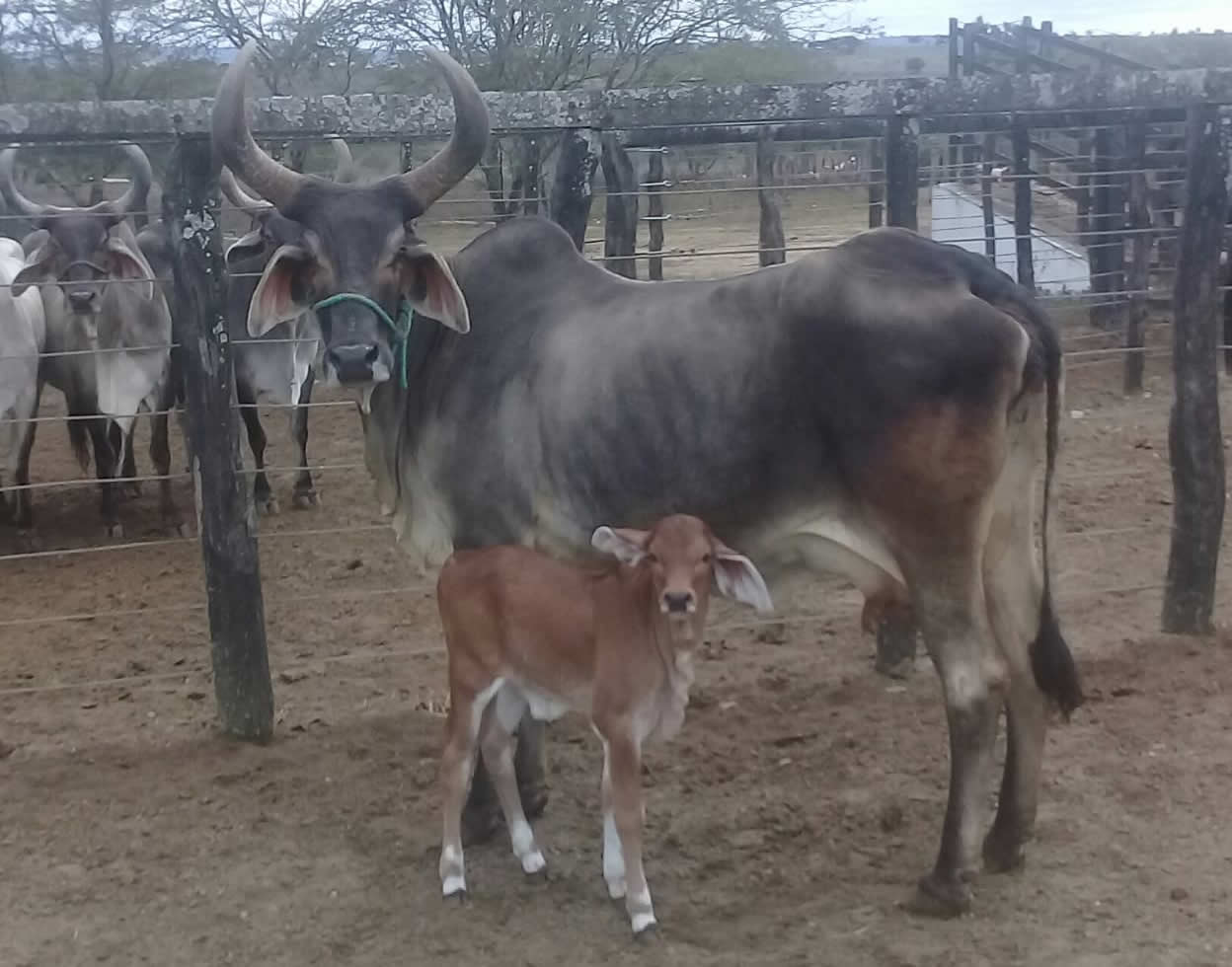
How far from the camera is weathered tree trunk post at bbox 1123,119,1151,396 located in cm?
1055

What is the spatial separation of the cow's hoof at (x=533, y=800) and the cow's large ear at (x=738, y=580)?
Answer: 1.30m

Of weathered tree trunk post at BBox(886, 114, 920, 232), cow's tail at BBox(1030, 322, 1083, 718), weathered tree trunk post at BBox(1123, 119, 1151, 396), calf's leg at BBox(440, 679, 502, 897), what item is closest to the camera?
calf's leg at BBox(440, 679, 502, 897)

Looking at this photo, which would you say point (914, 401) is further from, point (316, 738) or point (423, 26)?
point (423, 26)

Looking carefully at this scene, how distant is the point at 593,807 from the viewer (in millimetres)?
4992

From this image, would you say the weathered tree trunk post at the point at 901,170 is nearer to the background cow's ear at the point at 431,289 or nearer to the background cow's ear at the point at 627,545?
the background cow's ear at the point at 431,289

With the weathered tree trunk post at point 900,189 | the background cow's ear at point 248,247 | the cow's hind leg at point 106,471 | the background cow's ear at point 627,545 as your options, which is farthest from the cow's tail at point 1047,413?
the cow's hind leg at point 106,471

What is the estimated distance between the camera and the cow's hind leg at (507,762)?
444 centimetres

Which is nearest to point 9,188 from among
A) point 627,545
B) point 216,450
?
point 216,450

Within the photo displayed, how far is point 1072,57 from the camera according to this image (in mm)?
16203

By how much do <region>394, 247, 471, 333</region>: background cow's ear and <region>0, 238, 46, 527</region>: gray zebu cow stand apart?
399 centimetres

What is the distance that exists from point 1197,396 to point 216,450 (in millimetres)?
3792

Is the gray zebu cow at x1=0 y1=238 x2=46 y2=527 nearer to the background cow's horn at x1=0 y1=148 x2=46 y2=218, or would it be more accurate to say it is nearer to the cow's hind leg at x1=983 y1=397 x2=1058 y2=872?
the background cow's horn at x1=0 y1=148 x2=46 y2=218

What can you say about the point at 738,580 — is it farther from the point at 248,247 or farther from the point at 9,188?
the point at 9,188

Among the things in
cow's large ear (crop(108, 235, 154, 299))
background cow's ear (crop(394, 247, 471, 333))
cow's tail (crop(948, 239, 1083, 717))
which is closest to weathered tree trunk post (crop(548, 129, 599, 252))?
background cow's ear (crop(394, 247, 471, 333))
